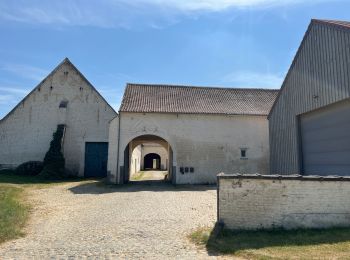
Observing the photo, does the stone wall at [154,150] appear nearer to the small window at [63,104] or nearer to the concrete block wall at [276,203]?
the small window at [63,104]

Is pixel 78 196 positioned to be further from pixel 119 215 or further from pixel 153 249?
pixel 153 249

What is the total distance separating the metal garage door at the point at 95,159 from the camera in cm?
2603

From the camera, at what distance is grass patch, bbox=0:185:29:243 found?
27.3 feet

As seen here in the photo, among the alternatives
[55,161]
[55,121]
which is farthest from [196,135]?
[55,121]

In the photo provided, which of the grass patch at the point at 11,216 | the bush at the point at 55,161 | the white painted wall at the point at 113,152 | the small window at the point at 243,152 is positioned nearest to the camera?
the grass patch at the point at 11,216

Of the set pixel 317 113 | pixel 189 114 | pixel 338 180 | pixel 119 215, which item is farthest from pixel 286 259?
pixel 189 114

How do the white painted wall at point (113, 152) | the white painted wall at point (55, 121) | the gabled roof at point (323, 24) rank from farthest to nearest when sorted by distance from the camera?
→ the white painted wall at point (55, 121) → the white painted wall at point (113, 152) → the gabled roof at point (323, 24)

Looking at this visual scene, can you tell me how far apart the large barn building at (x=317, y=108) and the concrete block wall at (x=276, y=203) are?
12.0 feet

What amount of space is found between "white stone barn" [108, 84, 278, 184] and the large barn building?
5.13 m

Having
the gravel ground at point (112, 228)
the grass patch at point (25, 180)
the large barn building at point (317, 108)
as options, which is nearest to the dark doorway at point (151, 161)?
the grass patch at point (25, 180)

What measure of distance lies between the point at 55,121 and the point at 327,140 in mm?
20216

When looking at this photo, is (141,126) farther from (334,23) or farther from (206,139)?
(334,23)

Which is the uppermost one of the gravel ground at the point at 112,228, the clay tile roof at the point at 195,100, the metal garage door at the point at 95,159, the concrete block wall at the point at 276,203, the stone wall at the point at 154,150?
the clay tile roof at the point at 195,100

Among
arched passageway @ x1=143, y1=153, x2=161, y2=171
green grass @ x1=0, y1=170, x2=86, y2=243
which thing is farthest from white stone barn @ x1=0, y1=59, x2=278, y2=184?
arched passageway @ x1=143, y1=153, x2=161, y2=171
